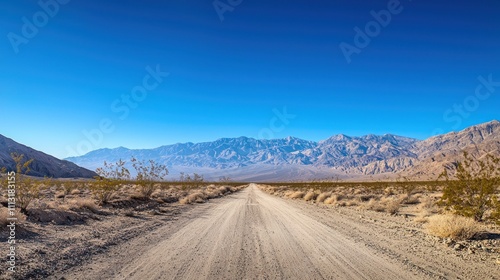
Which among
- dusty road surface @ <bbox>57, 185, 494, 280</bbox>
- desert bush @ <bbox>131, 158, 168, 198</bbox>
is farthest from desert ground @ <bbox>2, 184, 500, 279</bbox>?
desert bush @ <bbox>131, 158, 168, 198</bbox>

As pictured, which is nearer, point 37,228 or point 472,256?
point 472,256

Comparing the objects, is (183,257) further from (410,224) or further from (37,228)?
(410,224)

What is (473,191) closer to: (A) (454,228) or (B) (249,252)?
(A) (454,228)

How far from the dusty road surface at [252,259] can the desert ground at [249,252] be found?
0.07 ft

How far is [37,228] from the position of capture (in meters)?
10.6

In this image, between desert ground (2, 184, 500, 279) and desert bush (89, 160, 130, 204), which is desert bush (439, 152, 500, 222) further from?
desert bush (89, 160, 130, 204)

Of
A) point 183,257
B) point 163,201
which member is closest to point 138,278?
point 183,257

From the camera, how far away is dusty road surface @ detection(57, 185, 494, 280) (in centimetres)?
636

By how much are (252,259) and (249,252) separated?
0.76 meters

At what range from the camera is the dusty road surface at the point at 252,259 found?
636 centimetres

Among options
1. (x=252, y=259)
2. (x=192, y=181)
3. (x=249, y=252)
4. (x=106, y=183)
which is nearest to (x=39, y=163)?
(x=192, y=181)

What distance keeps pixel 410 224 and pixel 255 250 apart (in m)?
8.57

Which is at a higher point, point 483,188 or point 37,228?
point 483,188

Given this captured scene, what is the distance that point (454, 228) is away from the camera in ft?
32.0
